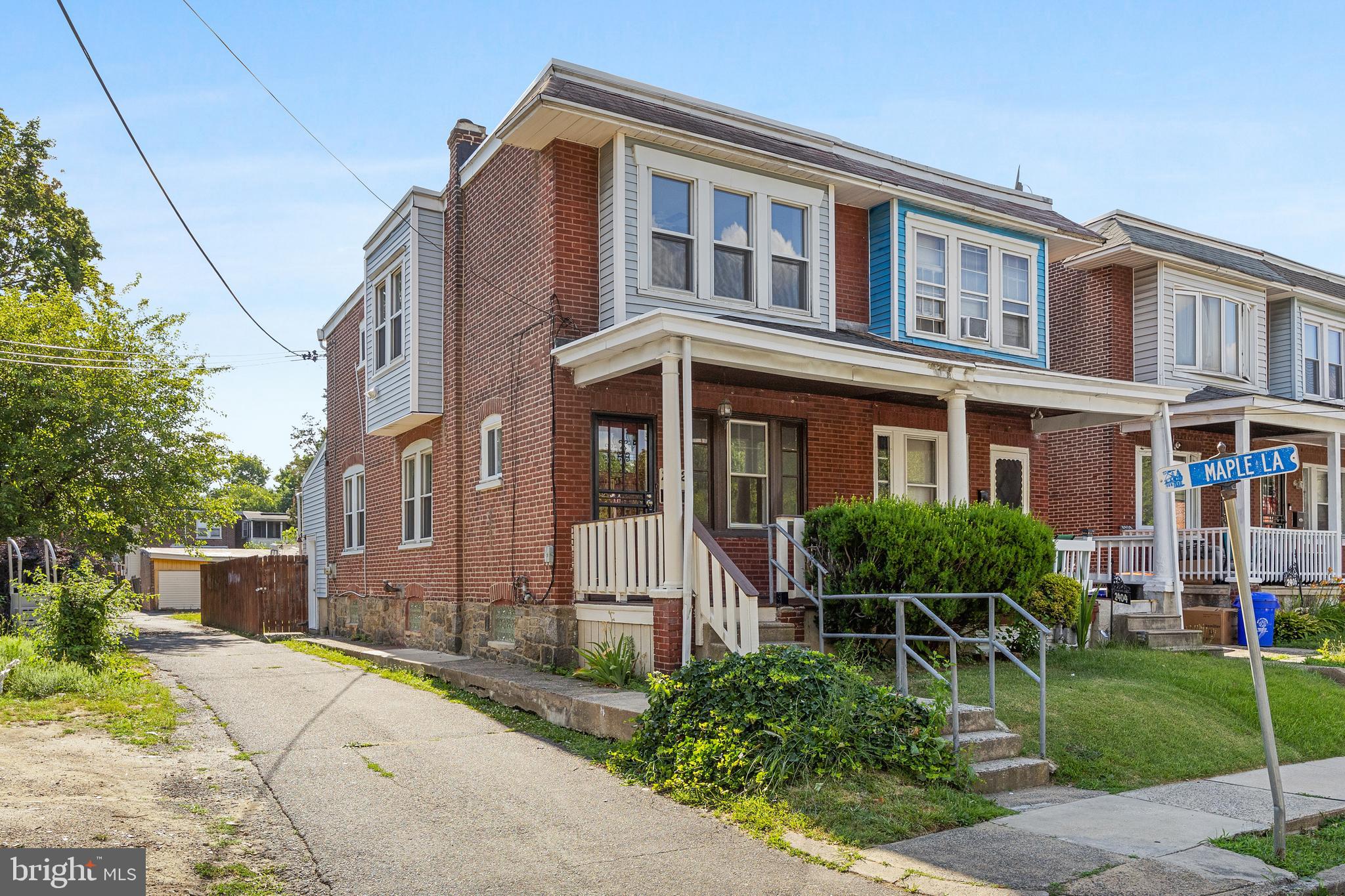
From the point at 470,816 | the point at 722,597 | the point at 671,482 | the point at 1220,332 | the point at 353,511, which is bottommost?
the point at 470,816

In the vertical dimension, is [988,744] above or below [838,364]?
below

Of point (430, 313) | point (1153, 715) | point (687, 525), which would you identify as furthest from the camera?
Result: point (430, 313)

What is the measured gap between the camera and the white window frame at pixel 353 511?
68.3 feet

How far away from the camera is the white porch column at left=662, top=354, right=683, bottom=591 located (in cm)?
1045

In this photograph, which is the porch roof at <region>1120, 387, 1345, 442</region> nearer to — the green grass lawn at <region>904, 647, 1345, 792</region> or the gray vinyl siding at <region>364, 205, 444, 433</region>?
the green grass lawn at <region>904, 647, 1345, 792</region>

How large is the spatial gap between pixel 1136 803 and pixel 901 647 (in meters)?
2.00

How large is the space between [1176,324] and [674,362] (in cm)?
1339

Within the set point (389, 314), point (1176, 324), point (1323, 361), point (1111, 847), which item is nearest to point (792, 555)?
point (1111, 847)

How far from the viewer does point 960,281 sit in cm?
1617

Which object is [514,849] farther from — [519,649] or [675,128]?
[675,128]

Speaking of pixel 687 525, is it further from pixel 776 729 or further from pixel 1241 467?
pixel 1241 467

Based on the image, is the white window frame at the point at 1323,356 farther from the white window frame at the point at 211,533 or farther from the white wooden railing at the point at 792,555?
the white window frame at the point at 211,533

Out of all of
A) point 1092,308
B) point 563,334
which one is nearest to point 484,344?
point 563,334

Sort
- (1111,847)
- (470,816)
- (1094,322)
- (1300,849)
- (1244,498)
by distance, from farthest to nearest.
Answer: (1094,322), (1244,498), (470,816), (1300,849), (1111,847)
